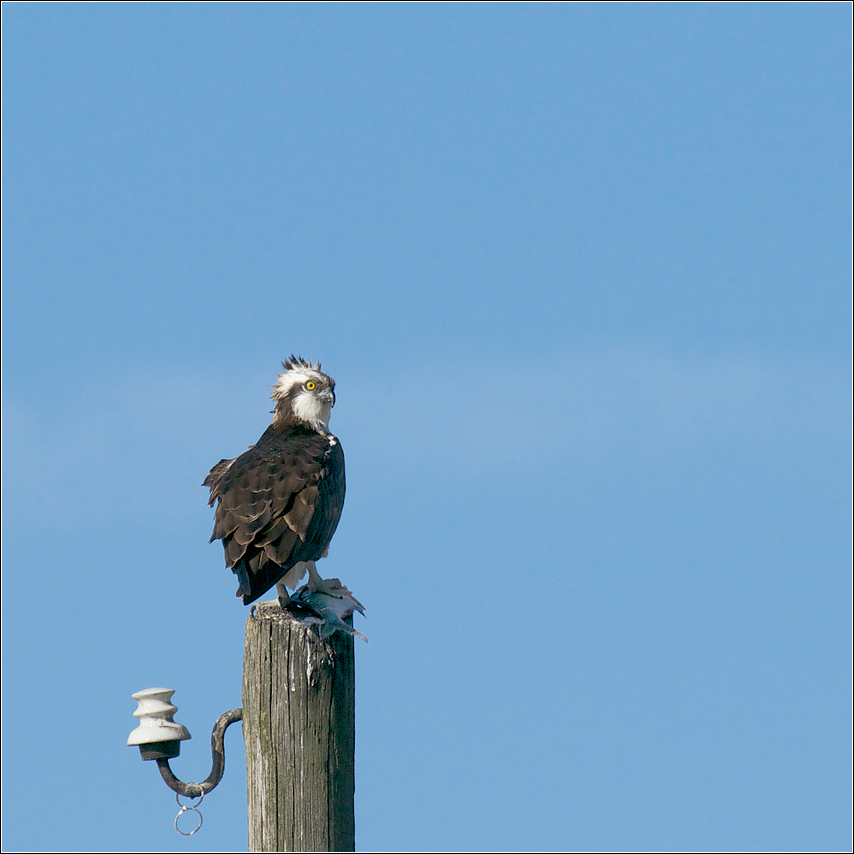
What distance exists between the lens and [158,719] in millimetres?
7227

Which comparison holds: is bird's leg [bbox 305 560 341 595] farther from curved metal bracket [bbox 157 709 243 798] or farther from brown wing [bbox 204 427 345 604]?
curved metal bracket [bbox 157 709 243 798]

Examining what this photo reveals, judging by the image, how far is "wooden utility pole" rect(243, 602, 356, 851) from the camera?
652cm

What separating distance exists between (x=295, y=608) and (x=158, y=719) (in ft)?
3.96

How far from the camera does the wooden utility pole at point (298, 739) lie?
6.52 metres

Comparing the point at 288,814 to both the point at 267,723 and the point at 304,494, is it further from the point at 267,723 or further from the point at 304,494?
the point at 304,494

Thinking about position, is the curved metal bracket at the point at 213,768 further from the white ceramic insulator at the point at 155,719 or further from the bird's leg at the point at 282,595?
the bird's leg at the point at 282,595

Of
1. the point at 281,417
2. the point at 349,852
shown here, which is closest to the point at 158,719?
the point at 349,852

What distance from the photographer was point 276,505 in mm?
8258

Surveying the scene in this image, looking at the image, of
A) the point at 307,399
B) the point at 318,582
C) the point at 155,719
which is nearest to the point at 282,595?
the point at 318,582

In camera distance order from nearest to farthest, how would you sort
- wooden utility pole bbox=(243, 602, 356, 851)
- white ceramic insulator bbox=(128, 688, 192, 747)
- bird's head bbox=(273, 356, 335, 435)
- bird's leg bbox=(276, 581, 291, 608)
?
1. wooden utility pole bbox=(243, 602, 356, 851)
2. white ceramic insulator bbox=(128, 688, 192, 747)
3. bird's leg bbox=(276, 581, 291, 608)
4. bird's head bbox=(273, 356, 335, 435)

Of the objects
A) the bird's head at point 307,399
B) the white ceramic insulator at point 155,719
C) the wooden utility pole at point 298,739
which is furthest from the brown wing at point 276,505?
the wooden utility pole at point 298,739

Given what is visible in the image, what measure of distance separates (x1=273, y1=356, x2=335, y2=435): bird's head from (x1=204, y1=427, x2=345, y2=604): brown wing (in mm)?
463

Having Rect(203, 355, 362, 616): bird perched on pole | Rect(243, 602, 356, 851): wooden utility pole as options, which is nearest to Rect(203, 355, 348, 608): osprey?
Rect(203, 355, 362, 616): bird perched on pole

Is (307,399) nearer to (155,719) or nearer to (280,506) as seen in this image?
(280,506)
